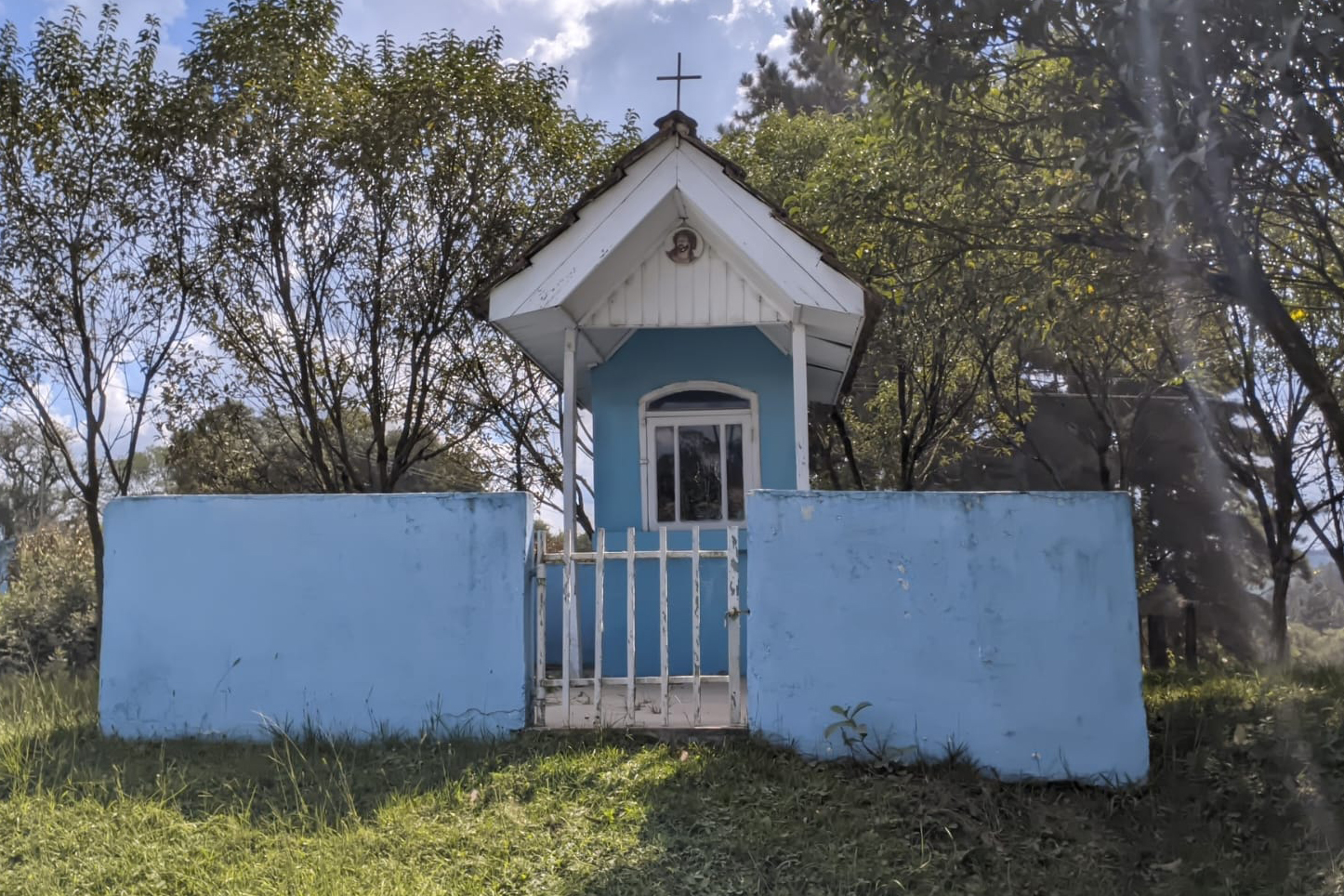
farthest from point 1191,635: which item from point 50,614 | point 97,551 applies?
point 50,614

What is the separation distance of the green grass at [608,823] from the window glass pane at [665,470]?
317cm

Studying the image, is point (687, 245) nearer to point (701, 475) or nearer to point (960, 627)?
point (701, 475)

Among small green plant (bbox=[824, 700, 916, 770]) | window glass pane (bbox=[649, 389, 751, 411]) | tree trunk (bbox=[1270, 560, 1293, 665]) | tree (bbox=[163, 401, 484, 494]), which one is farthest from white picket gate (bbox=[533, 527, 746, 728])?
tree trunk (bbox=[1270, 560, 1293, 665])

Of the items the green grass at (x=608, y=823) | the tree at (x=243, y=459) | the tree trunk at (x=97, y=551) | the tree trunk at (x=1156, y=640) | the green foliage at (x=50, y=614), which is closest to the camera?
the green grass at (x=608, y=823)

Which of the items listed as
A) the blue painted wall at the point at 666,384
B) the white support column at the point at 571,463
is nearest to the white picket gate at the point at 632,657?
the white support column at the point at 571,463

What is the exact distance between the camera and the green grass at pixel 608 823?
522 centimetres

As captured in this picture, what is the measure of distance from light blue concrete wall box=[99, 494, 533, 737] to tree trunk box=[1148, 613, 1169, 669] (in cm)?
1653

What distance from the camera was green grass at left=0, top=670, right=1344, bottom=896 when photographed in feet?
17.1

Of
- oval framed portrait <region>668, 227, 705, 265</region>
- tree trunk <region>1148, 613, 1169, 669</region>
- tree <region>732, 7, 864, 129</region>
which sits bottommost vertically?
tree trunk <region>1148, 613, 1169, 669</region>

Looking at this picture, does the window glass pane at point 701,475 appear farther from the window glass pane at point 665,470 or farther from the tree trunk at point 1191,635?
the tree trunk at point 1191,635

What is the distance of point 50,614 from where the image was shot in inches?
583

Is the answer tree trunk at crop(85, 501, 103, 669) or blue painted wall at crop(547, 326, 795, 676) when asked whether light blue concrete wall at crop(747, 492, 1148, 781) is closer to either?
blue painted wall at crop(547, 326, 795, 676)

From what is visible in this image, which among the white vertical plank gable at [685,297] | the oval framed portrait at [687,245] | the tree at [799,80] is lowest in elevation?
the white vertical plank gable at [685,297]

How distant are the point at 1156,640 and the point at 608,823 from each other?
17.4 m
